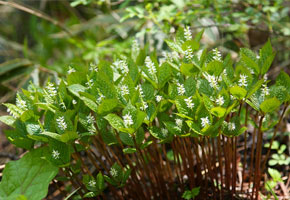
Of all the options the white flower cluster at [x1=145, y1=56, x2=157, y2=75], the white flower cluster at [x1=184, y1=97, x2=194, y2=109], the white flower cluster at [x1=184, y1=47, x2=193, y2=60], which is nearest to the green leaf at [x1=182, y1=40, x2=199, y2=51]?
the white flower cluster at [x1=184, y1=47, x2=193, y2=60]

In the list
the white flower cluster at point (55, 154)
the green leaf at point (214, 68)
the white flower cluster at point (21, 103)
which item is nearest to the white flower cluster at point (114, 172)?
the white flower cluster at point (55, 154)

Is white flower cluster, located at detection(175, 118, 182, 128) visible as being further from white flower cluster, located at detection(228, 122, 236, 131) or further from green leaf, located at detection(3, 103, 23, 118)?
green leaf, located at detection(3, 103, 23, 118)

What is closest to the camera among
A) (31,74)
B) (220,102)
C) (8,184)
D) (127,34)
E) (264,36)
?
(220,102)

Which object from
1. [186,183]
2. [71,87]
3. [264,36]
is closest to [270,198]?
[186,183]

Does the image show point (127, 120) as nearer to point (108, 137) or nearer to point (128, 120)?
point (128, 120)

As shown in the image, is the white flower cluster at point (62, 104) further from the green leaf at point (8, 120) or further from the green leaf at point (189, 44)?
the green leaf at point (189, 44)

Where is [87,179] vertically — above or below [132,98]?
below

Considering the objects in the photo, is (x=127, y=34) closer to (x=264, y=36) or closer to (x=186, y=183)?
(x=264, y=36)
